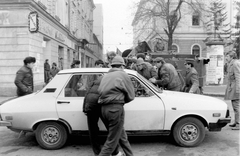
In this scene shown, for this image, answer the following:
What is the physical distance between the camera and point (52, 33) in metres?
18.0

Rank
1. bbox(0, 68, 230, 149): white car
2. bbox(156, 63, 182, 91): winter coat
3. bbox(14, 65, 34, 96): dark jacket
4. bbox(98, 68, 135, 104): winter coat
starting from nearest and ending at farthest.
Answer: bbox(98, 68, 135, 104): winter coat
bbox(0, 68, 230, 149): white car
bbox(14, 65, 34, 96): dark jacket
bbox(156, 63, 182, 91): winter coat

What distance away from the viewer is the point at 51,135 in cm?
457

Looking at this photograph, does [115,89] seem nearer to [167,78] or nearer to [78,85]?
[78,85]

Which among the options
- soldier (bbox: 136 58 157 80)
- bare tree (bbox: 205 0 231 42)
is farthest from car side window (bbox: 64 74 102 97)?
bare tree (bbox: 205 0 231 42)

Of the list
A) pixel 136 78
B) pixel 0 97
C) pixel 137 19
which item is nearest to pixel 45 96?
pixel 136 78

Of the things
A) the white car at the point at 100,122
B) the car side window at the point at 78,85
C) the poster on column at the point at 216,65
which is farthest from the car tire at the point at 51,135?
the poster on column at the point at 216,65

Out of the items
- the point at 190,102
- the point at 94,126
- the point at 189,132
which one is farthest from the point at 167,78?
the point at 94,126

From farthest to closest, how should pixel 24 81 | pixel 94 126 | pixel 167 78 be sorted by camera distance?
pixel 167 78, pixel 24 81, pixel 94 126

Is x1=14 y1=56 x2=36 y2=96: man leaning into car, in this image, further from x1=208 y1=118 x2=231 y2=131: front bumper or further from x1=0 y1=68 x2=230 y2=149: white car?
x1=208 y1=118 x2=231 y2=131: front bumper

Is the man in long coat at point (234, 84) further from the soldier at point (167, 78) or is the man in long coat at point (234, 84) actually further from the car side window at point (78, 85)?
the car side window at point (78, 85)

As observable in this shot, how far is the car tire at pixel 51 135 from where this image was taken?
179 inches

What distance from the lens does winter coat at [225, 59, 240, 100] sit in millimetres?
5844

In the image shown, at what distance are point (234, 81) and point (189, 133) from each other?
7.63 feet

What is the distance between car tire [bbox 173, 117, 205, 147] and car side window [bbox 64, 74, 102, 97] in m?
1.91
